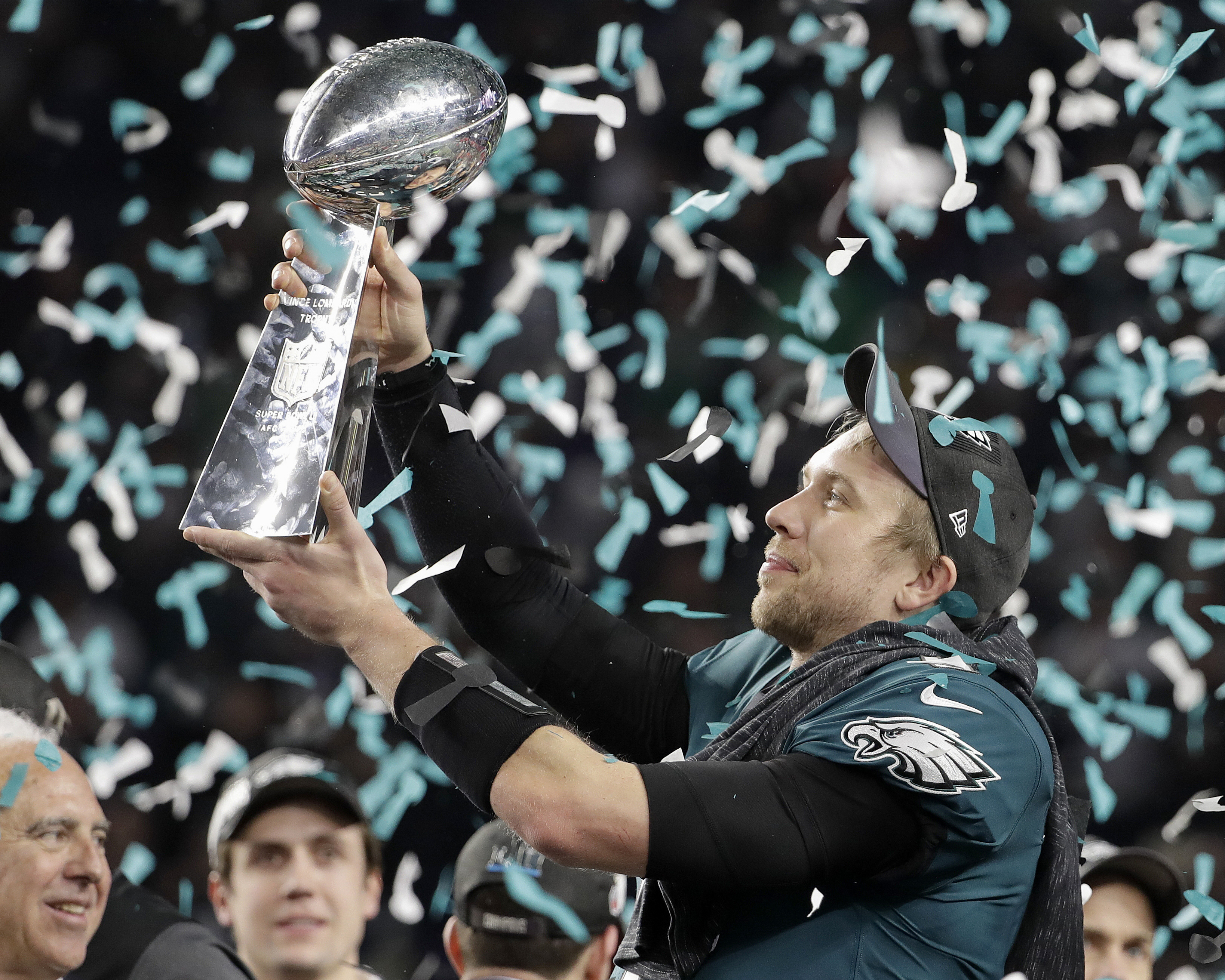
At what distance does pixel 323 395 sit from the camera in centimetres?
133

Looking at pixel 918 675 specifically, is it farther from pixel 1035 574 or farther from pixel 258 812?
pixel 1035 574

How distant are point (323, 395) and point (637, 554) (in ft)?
6.30

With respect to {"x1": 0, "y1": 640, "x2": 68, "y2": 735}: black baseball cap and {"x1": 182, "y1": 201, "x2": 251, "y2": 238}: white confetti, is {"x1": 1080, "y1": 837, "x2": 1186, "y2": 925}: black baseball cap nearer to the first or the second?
{"x1": 0, "y1": 640, "x2": 68, "y2": 735}: black baseball cap

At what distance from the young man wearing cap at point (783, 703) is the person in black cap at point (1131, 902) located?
39.5 inches

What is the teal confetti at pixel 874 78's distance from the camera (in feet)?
11.0

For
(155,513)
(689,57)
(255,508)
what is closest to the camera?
(255,508)

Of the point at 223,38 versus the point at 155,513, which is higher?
the point at 223,38

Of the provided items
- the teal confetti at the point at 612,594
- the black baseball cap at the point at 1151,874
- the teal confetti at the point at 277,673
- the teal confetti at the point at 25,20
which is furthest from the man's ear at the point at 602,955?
the teal confetti at the point at 25,20

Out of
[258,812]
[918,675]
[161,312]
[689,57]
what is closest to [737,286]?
[689,57]

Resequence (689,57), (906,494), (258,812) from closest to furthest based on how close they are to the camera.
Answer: (906,494) → (258,812) → (689,57)

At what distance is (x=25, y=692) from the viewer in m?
2.21

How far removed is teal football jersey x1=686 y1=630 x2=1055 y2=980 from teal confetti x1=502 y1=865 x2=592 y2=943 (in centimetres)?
73

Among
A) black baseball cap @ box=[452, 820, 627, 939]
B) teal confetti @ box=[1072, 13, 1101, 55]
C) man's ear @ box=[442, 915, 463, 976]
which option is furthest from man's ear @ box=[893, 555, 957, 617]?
teal confetti @ box=[1072, 13, 1101, 55]

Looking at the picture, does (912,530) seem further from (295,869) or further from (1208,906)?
(1208,906)
